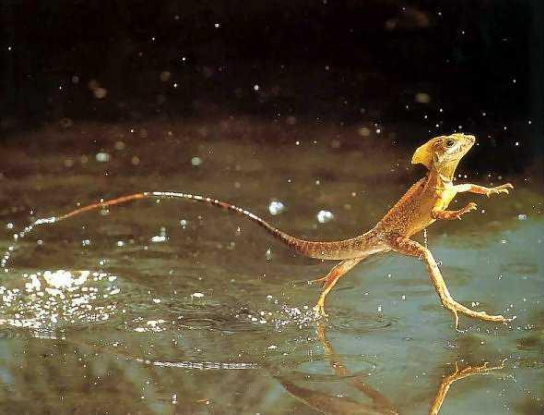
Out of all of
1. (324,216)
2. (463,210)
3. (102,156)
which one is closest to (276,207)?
(324,216)

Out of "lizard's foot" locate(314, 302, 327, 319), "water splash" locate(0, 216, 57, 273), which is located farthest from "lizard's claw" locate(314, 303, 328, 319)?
"water splash" locate(0, 216, 57, 273)

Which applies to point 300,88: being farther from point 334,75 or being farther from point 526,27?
point 526,27

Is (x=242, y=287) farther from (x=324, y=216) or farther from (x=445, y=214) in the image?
(x=445, y=214)

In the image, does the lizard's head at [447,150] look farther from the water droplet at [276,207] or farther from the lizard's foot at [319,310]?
the water droplet at [276,207]

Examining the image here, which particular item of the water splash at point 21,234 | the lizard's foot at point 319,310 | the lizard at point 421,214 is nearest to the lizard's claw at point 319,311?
the lizard's foot at point 319,310

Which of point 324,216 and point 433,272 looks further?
point 324,216

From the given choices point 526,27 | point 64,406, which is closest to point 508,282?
point 526,27
